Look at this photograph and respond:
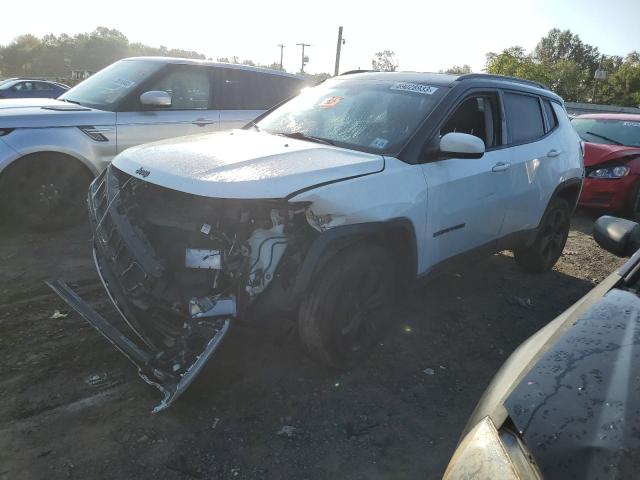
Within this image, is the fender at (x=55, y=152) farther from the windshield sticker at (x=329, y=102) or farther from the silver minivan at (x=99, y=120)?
the windshield sticker at (x=329, y=102)

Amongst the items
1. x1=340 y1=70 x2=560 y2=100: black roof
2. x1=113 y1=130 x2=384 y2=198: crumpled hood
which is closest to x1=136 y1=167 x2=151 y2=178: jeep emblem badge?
x1=113 y1=130 x2=384 y2=198: crumpled hood

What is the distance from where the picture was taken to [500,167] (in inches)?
155

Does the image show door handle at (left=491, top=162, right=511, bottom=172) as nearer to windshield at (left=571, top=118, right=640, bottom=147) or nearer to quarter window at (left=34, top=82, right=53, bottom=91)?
windshield at (left=571, top=118, right=640, bottom=147)

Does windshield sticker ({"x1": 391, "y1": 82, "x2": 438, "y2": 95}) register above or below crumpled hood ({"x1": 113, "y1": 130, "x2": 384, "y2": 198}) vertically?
above

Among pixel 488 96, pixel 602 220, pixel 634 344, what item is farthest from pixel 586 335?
pixel 488 96

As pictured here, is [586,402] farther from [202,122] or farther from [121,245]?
[202,122]

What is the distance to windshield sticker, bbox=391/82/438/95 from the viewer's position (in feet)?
12.0

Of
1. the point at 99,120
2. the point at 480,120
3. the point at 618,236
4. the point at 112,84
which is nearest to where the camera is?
the point at 618,236

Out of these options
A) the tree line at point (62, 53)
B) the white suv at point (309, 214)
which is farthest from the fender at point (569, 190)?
the tree line at point (62, 53)

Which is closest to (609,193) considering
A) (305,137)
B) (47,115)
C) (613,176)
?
(613,176)

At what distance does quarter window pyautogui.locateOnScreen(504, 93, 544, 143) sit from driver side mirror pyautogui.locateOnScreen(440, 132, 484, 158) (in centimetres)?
124

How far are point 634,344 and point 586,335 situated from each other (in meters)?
0.14

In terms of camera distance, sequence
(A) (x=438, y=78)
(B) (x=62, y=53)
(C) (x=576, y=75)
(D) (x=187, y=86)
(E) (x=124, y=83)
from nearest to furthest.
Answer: (A) (x=438, y=78) → (E) (x=124, y=83) → (D) (x=187, y=86) → (C) (x=576, y=75) → (B) (x=62, y=53)

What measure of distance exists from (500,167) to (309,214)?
1975mm
